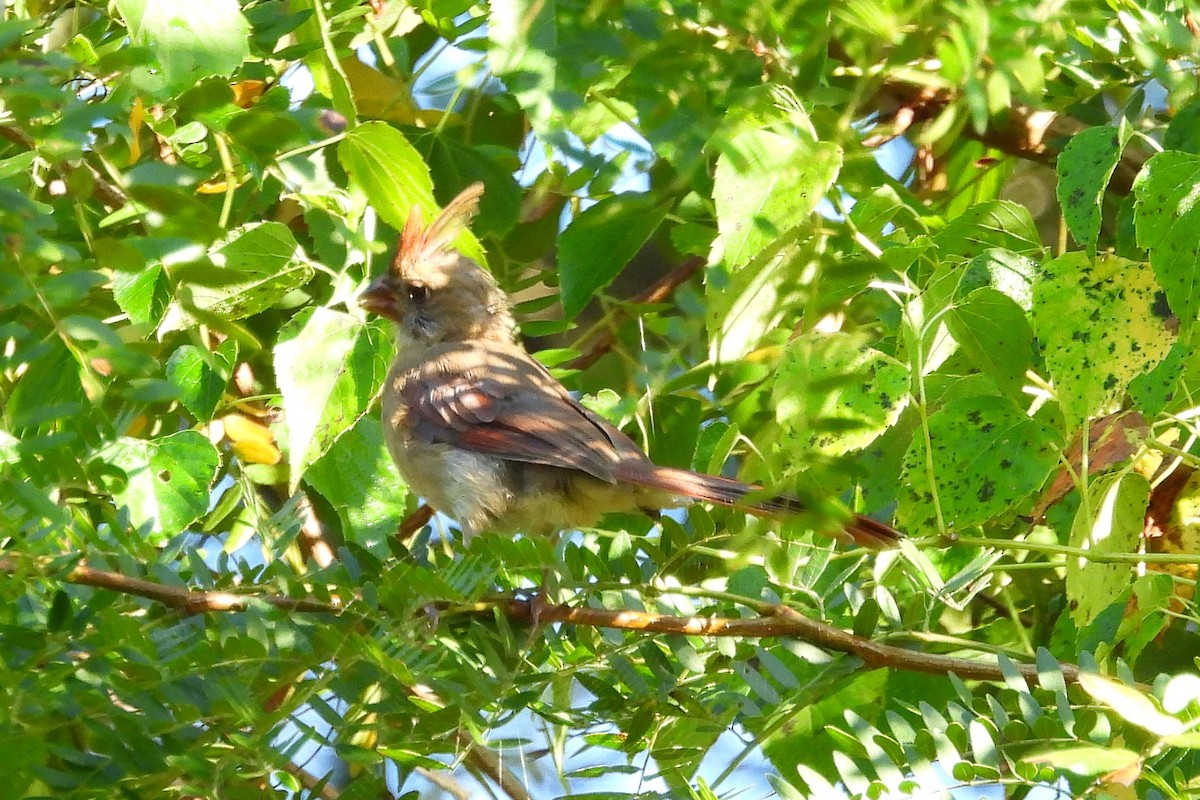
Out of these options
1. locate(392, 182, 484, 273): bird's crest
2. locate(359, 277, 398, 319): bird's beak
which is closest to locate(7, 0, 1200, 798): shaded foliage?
locate(392, 182, 484, 273): bird's crest

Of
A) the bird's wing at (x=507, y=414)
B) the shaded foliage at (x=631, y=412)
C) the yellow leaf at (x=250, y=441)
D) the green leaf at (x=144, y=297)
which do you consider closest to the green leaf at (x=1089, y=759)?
the shaded foliage at (x=631, y=412)

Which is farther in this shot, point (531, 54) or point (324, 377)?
point (324, 377)

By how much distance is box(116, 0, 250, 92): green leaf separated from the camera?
1427 mm

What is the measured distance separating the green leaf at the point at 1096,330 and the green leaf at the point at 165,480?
117 cm

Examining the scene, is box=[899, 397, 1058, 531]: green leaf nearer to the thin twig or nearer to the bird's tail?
the bird's tail

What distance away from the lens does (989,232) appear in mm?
2166

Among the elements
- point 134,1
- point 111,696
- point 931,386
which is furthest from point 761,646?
point 134,1

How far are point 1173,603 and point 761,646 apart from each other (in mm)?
830

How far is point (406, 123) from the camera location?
287 centimetres

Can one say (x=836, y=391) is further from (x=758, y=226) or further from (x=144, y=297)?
(x=144, y=297)

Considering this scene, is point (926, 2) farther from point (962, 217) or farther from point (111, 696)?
point (962, 217)

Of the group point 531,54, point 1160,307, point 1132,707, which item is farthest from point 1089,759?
point 1160,307

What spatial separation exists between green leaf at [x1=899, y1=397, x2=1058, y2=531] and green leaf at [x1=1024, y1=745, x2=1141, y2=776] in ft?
2.04

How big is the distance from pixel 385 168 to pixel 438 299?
1697mm
